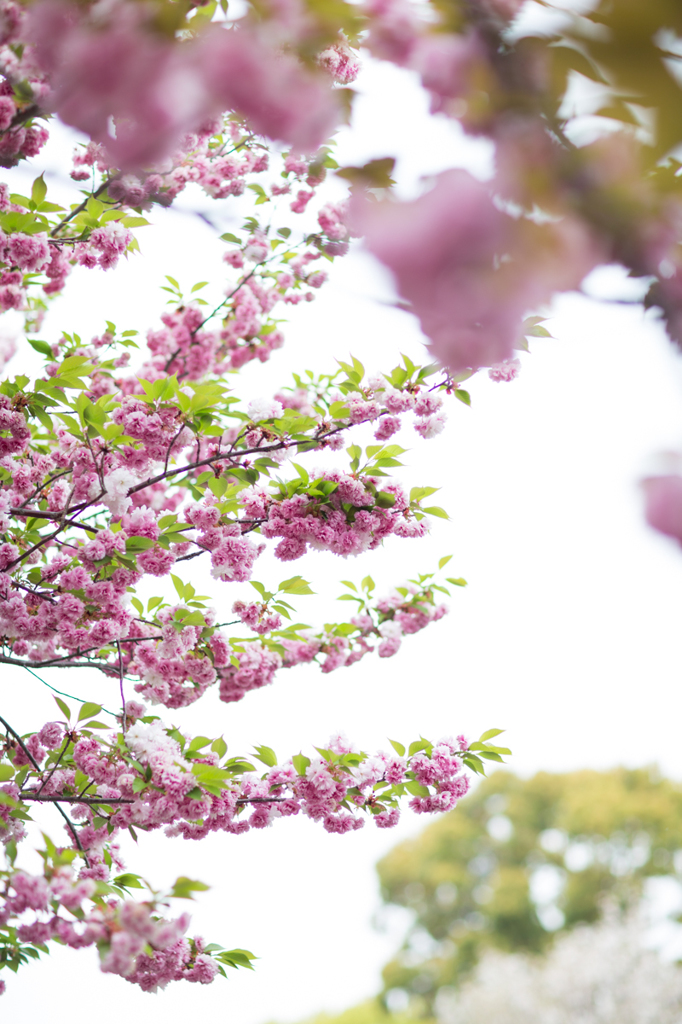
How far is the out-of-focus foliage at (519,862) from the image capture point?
20203 mm

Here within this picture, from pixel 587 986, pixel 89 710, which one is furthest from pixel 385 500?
pixel 587 986

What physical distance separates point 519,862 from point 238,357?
2274cm

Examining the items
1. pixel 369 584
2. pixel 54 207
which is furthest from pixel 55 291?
pixel 369 584

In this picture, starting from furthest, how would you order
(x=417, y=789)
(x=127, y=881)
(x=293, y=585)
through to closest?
1. (x=293, y=585)
2. (x=417, y=789)
3. (x=127, y=881)

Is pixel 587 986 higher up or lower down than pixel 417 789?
lower down

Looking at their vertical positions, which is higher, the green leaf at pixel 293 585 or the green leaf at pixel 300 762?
the green leaf at pixel 293 585

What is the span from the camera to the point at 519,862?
22672 mm

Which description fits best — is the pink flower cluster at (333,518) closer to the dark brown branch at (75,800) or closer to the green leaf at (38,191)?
the dark brown branch at (75,800)

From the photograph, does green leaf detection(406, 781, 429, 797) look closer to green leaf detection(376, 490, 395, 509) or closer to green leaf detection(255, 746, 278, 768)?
green leaf detection(255, 746, 278, 768)

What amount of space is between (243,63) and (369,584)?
3.33 m

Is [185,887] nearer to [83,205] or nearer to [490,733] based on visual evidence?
[490,733]

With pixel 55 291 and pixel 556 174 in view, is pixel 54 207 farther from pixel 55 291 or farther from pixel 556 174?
pixel 556 174

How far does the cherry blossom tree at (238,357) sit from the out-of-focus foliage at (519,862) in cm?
2010

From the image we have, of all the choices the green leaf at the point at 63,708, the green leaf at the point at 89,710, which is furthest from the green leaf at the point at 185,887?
the green leaf at the point at 63,708
